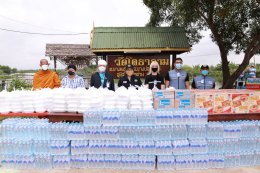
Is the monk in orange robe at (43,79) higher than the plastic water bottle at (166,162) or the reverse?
higher

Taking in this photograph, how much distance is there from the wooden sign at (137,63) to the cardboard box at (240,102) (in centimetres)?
470

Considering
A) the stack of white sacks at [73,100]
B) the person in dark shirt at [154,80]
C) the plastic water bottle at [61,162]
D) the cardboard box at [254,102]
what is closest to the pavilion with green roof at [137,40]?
the person in dark shirt at [154,80]

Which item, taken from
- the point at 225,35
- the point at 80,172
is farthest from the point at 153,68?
the point at 225,35

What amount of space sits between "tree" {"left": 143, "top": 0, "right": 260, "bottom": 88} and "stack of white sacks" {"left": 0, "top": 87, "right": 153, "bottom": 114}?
6407 millimetres

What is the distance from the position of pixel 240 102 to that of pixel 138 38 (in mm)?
5688

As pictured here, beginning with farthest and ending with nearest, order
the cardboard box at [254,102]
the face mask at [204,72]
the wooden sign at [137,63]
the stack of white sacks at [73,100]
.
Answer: the wooden sign at [137,63], the face mask at [204,72], the cardboard box at [254,102], the stack of white sacks at [73,100]

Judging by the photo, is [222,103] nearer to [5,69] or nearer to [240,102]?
[240,102]

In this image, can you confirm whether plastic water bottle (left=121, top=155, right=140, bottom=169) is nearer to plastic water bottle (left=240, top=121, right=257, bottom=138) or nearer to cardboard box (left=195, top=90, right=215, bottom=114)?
cardboard box (left=195, top=90, right=215, bottom=114)

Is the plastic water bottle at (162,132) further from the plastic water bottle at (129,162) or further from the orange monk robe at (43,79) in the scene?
the orange monk robe at (43,79)

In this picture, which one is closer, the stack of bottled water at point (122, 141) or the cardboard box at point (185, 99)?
the stack of bottled water at point (122, 141)

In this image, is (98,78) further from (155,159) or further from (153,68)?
(155,159)

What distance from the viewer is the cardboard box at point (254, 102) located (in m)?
4.60

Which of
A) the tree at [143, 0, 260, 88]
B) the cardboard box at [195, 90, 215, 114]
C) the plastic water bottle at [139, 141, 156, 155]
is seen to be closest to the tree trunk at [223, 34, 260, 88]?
the tree at [143, 0, 260, 88]

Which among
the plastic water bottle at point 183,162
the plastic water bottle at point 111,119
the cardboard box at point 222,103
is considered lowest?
the plastic water bottle at point 183,162
